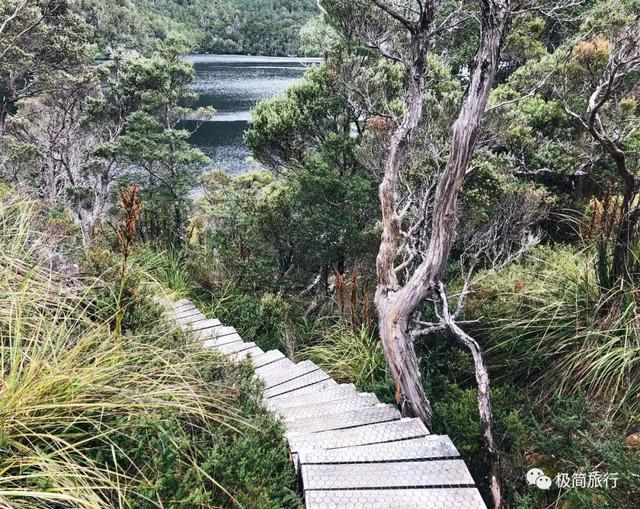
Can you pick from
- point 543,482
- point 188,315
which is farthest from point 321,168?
point 543,482

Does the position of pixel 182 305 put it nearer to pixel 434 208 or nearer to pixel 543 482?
pixel 434 208

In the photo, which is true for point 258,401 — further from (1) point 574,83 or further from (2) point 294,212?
(1) point 574,83

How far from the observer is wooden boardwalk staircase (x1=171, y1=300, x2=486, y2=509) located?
1.84 meters

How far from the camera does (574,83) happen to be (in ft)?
19.7

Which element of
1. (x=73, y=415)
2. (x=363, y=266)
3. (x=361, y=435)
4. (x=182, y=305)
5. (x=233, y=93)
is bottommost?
(x=363, y=266)

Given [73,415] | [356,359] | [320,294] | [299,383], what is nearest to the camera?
[73,415]

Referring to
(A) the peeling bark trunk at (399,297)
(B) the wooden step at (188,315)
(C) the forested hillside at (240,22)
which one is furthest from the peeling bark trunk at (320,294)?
(C) the forested hillside at (240,22)

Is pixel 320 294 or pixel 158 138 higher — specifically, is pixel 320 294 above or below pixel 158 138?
below

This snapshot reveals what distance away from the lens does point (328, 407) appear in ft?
9.26

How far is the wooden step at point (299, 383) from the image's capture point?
3.29 metres

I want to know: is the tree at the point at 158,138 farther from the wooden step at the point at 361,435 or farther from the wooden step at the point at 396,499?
the wooden step at the point at 396,499

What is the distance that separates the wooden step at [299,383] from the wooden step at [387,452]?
1.18 metres

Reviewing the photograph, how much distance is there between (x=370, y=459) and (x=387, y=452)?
0.33ft

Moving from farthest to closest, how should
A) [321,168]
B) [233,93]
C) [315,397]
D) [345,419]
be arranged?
[233,93], [321,168], [315,397], [345,419]
